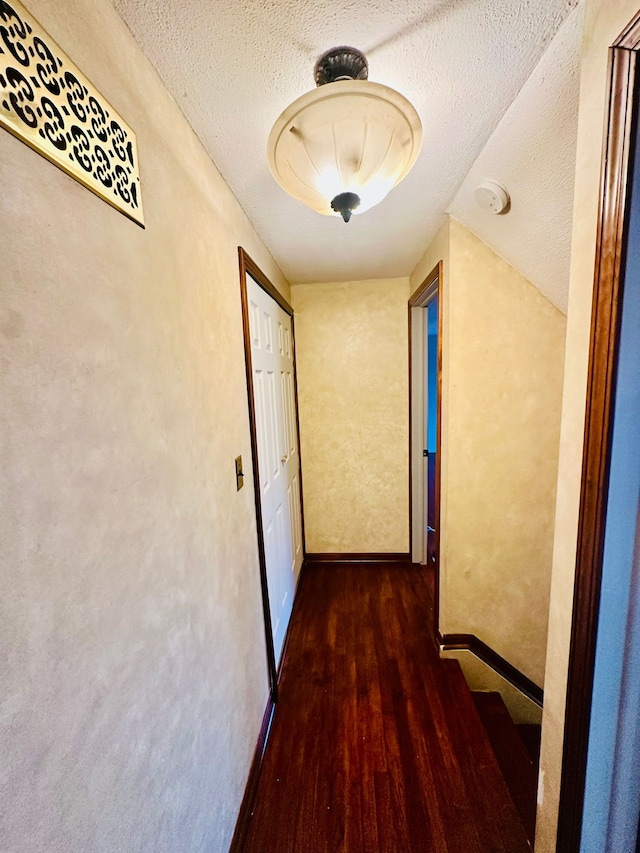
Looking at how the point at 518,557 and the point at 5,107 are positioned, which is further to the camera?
the point at 518,557

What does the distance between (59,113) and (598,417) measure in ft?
3.43

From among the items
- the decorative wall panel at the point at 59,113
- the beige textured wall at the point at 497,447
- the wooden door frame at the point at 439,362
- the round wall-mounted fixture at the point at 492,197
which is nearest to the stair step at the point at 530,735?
the beige textured wall at the point at 497,447

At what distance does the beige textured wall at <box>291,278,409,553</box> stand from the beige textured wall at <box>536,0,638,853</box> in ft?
5.89

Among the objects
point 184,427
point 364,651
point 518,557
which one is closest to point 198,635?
point 184,427

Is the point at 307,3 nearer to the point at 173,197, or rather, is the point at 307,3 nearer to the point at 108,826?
the point at 173,197

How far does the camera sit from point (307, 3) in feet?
2.05

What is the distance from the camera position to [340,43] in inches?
27.7

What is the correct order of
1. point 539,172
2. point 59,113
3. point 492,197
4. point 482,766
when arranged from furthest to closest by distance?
point 482,766 < point 492,197 < point 539,172 < point 59,113

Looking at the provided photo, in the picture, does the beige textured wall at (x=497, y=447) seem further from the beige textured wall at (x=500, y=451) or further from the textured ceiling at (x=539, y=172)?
the textured ceiling at (x=539, y=172)

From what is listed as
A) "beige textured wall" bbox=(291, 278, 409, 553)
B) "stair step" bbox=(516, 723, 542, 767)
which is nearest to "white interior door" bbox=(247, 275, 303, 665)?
"beige textured wall" bbox=(291, 278, 409, 553)

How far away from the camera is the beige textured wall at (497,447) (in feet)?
4.85

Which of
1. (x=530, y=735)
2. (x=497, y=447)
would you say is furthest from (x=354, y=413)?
(x=530, y=735)

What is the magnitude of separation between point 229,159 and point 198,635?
145 cm

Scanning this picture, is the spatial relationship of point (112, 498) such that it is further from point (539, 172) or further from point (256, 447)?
point (539, 172)
